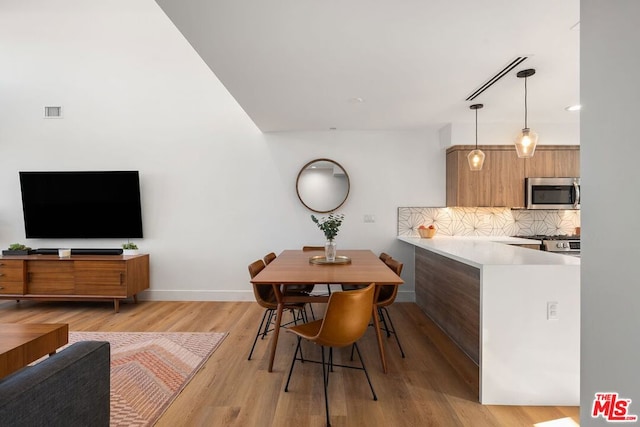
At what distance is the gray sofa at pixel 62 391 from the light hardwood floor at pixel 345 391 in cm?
106

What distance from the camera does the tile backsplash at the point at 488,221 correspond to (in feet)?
15.3

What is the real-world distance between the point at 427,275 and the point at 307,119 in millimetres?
2419

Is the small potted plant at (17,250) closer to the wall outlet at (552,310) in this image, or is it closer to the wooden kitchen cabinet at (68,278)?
the wooden kitchen cabinet at (68,278)

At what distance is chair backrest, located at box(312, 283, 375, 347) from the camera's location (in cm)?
204

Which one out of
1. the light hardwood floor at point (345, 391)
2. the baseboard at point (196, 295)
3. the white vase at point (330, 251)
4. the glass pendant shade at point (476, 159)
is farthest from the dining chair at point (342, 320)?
the baseboard at point (196, 295)

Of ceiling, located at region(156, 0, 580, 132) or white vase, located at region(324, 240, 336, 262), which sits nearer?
ceiling, located at region(156, 0, 580, 132)

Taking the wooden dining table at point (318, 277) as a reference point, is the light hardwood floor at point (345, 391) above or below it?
below

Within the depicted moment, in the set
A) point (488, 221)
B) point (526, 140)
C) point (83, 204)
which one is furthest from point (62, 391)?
point (488, 221)

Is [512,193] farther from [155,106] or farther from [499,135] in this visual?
[155,106]

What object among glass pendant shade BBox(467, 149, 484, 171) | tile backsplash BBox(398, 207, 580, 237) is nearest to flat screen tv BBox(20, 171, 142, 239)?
tile backsplash BBox(398, 207, 580, 237)

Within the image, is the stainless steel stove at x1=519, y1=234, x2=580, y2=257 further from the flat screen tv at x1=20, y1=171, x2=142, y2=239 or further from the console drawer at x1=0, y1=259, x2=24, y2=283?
the console drawer at x1=0, y1=259, x2=24, y2=283

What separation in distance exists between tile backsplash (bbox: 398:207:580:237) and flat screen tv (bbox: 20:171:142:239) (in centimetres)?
382

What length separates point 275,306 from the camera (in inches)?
112

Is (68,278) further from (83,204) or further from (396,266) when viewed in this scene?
(396,266)
